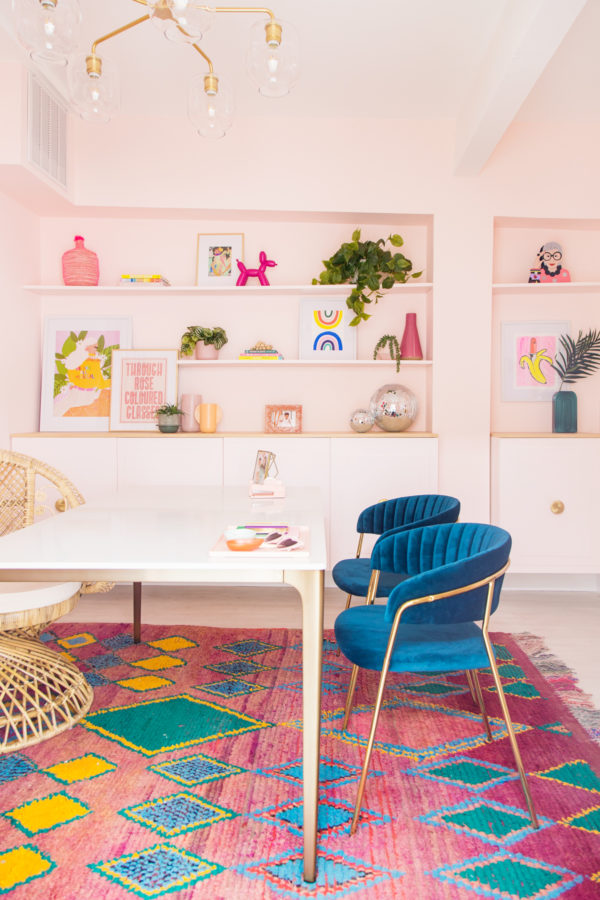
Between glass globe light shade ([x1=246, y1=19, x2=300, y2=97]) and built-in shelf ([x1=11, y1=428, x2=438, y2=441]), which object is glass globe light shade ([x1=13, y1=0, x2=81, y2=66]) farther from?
built-in shelf ([x1=11, y1=428, x2=438, y2=441])

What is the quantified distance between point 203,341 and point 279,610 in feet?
6.36

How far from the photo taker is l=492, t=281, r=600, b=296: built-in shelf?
4.66m

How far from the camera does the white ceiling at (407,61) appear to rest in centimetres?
322

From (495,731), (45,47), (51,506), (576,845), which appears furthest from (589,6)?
(51,506)

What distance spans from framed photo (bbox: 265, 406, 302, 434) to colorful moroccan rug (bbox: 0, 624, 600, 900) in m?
2.07

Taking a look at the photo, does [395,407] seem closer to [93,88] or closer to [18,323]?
[18,323]

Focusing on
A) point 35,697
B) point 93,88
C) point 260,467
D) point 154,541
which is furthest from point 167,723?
point 93,88

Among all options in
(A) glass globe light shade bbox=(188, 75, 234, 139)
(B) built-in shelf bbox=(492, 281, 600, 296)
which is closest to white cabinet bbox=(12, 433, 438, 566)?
(B) built-in shelf bbox=(492, 281, 600, 296)

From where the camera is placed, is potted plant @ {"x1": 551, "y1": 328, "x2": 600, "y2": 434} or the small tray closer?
the small tray

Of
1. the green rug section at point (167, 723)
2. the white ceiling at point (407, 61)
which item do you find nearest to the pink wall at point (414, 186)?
the white ceiling at point (407, 61)

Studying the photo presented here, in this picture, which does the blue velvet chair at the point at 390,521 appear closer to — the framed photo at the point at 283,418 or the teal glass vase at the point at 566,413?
the framed photo at the point at 283,418

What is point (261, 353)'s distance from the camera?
4.75 meters

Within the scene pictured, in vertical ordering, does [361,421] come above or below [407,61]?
below

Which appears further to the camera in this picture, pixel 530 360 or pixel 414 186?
pixel 530 360
